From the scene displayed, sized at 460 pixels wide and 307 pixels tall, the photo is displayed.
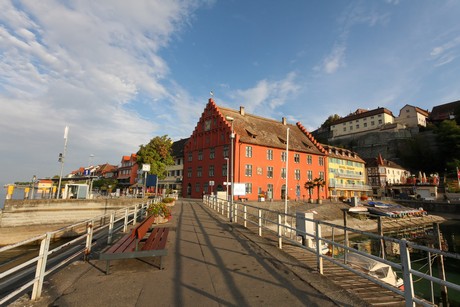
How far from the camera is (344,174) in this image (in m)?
58.0

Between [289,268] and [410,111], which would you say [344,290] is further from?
[410,111]

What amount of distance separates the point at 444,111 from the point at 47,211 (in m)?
120

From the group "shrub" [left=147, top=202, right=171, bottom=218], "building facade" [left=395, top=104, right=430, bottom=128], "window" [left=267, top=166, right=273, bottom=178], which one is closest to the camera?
"shrub" [left=147, top=202, right=171, bottom=218]

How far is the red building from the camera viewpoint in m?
41.4

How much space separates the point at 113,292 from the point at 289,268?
4071 millimetres

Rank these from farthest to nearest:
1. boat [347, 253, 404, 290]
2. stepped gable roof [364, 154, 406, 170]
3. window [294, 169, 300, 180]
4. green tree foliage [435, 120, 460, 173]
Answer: stepped gable roof [364, 154, 406, 170], green tree foliage [435, 120, 460, 173], window [294, 169, 300, 180], boat [347, 253, 404, 290]

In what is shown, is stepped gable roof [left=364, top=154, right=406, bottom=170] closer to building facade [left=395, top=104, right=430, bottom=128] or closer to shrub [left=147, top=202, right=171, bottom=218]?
building facade [left=395, top=104, right=430, bottom=128]

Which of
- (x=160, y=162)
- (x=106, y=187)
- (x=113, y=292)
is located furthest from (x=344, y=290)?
(x=106, y=187)

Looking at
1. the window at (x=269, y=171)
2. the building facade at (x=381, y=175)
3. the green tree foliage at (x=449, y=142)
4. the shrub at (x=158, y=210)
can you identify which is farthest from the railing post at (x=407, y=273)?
the green tree foliage at (x=449, y=142)

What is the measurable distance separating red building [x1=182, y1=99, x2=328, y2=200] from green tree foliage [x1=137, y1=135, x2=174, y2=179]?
637 centimetres

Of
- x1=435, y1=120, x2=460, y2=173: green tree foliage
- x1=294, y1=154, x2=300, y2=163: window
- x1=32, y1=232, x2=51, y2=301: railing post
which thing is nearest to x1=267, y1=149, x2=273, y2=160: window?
x1=294, y1=154, x2=300, y2=163: window

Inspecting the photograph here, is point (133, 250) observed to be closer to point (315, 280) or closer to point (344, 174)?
point (315, 280)

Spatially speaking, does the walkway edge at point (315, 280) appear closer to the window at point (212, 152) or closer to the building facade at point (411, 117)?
the window at point (212, 152)

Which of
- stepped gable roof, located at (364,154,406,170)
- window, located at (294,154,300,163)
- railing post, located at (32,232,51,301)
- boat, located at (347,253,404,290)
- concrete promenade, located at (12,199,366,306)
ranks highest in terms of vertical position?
stepped gable roof, located at (364,154,406,170)
